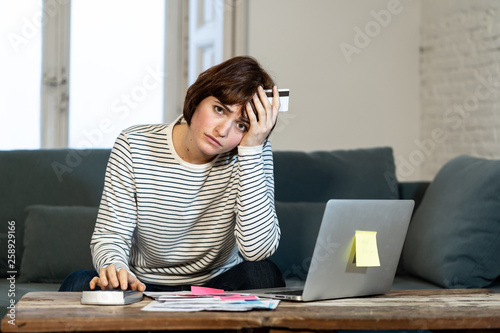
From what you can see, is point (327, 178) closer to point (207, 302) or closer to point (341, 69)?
point (207, 302)

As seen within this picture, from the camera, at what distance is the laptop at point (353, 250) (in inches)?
52.5

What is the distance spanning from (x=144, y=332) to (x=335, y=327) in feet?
1.23

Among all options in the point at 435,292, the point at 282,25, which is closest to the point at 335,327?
the point at 435,292

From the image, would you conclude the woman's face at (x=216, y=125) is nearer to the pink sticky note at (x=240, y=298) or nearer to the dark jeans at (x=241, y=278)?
the dark jeans at (x=241, y=278)

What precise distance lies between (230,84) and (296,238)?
98cm

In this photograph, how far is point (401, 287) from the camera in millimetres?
2250

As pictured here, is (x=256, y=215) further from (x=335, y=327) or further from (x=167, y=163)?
(x=335, y=327)

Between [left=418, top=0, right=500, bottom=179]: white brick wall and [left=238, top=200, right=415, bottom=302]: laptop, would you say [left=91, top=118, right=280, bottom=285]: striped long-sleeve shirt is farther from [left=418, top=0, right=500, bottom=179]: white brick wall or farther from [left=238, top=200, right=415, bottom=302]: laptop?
[left=418, top=0, right=500, bottom=179]: white brick wall

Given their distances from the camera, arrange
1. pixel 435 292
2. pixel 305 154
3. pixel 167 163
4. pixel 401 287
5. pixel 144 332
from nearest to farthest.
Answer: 1. pixel 144 332
2. pixel 435 292
3. pixel 167 163
4. pixel 401 287
5. pixel 305 154

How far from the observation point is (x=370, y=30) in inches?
172

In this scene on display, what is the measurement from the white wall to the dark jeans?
2.54 m

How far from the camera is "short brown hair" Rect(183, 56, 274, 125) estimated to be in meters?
1.62

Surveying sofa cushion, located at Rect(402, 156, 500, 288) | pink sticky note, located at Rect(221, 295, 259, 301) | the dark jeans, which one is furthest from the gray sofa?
pink sticky note, located at Rect(221, 295, 259, 301)

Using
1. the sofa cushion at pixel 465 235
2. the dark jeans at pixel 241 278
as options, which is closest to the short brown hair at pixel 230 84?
the dark jeans at pixel 241 278
